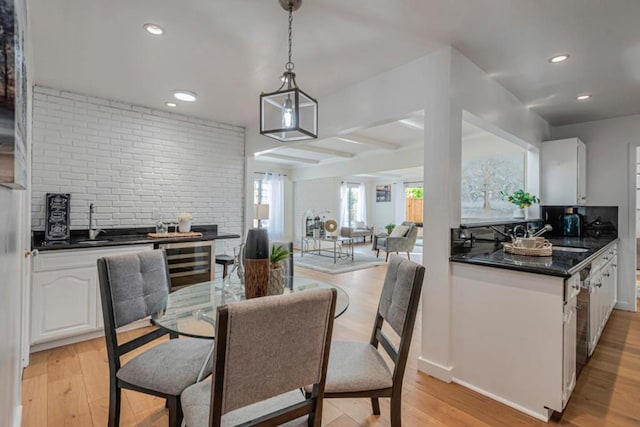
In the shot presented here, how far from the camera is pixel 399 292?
1.61 meters

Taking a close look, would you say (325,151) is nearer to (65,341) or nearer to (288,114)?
(288,114)

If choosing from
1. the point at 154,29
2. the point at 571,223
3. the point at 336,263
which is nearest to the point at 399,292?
the point at 154,29

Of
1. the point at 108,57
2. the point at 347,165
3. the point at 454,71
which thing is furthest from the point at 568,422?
the point at 347,165

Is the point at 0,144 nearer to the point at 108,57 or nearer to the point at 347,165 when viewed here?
the point at 108,57

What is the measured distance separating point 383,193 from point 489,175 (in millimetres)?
6428

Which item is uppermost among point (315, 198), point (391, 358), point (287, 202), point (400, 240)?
point (315, 198)

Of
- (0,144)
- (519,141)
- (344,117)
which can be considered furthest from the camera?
(519,141)

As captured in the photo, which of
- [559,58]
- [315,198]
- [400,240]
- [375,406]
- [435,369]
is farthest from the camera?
[315,198]

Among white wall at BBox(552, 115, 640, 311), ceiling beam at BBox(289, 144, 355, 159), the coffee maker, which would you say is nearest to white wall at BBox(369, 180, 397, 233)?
ceiling beam at BBox(289, 144, 355, 159)

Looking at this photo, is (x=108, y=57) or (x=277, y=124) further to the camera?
(x=108, y=57)

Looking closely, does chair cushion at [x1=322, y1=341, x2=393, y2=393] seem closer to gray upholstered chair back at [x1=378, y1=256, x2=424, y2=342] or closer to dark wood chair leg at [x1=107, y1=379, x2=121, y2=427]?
gray upholstered chair back at [x1=378, y1=256, x2=424, y2=342]

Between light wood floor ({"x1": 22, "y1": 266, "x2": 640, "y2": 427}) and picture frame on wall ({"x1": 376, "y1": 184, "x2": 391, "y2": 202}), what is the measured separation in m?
8.30

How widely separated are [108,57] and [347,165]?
5838mm

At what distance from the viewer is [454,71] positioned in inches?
89.0
